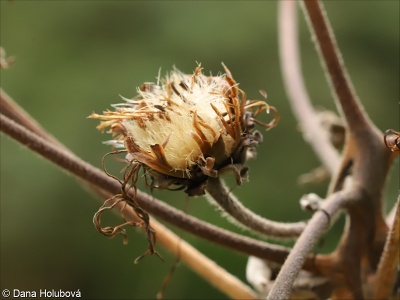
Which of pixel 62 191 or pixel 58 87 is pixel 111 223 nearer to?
pixel 62 191

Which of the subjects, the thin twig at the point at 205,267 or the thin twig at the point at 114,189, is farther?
the thin twig at the point at 205,267

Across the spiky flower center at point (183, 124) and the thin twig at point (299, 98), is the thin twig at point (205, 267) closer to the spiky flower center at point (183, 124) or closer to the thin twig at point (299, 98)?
the spiky flower center at point (183, 124)

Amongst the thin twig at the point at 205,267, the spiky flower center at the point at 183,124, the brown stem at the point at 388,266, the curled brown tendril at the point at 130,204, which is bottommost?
the brown stem at the point at 388,266

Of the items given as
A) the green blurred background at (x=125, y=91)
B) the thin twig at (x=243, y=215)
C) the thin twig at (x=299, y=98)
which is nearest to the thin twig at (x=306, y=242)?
the thin twig at (x=243, y=215)

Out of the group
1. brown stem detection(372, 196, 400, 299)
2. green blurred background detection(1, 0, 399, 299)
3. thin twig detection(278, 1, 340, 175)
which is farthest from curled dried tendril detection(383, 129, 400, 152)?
green blurred background detection(1, 0, 399, 299)

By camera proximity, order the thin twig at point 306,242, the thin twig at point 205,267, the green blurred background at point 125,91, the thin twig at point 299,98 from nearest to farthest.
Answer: the thin twig at point 306,242 → the thin twig at point 205,267 → the thin twig at point 299,98 → the green blurred background at point 125,91

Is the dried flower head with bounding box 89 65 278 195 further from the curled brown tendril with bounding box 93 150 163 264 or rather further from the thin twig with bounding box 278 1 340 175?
the thin twig with bounding box 278 1 340 175
